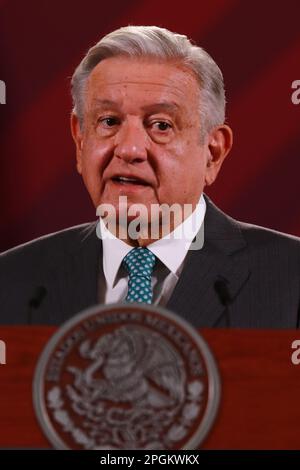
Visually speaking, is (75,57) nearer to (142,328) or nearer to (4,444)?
(142,328)

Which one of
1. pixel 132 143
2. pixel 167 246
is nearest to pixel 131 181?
pixel 132 143

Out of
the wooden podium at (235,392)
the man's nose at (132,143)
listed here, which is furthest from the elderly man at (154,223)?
the wooden podium at (235,392)

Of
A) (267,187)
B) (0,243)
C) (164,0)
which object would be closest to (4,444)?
(0,243)

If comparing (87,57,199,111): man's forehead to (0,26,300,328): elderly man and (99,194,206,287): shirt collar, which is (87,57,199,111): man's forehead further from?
(99,194,206,287): shirt collar

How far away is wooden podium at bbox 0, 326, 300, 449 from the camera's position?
231 cm

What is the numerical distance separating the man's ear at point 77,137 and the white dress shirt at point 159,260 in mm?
201

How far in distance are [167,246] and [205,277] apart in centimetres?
15

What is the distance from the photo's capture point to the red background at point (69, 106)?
266cm

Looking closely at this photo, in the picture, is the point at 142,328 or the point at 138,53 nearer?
the point at 142,328

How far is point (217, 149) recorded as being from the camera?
2643 mm

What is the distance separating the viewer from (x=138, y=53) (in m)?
2.54

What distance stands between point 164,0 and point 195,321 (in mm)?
953

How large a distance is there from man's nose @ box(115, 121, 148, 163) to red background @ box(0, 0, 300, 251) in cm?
21

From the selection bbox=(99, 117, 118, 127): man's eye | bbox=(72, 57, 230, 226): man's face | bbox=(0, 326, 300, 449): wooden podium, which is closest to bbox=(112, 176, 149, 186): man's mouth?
bbox=(72, 57, 230, 226): man's face
